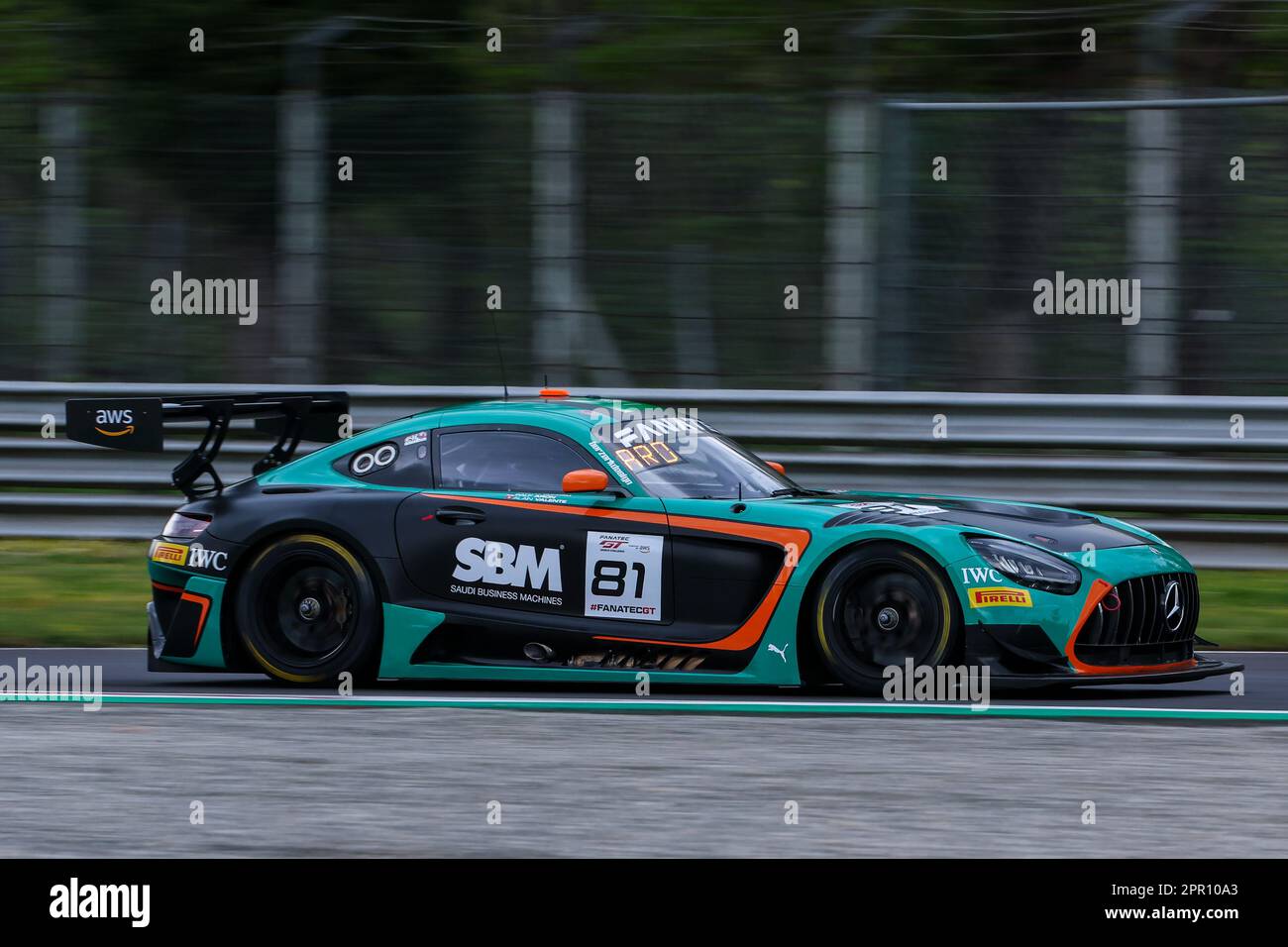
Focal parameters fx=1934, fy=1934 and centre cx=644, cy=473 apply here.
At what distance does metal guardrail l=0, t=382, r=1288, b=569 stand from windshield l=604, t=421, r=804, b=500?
3057 millimetres

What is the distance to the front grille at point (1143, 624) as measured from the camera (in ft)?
25.2

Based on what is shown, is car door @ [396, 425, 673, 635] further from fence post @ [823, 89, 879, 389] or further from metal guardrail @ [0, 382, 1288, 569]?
fence post @ [823, 89, 879, 389]

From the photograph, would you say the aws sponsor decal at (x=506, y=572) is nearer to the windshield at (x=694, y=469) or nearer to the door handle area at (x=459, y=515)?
the door handle area at (x=459, y=515)

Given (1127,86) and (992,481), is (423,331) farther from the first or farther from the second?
(1127,86)

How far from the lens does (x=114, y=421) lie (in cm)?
870

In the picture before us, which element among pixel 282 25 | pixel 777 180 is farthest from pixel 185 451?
pixel 777 180

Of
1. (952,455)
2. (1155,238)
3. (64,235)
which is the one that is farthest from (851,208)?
(64,235)

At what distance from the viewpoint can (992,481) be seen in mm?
11898

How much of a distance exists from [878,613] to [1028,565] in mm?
632

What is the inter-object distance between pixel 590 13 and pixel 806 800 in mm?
9907

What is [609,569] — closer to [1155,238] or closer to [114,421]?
[114,421]

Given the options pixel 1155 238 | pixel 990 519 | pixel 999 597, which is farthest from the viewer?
pixel 1155 238

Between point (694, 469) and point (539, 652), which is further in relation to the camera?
point (694, 469)

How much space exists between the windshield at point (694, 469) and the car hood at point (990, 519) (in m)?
0.33
